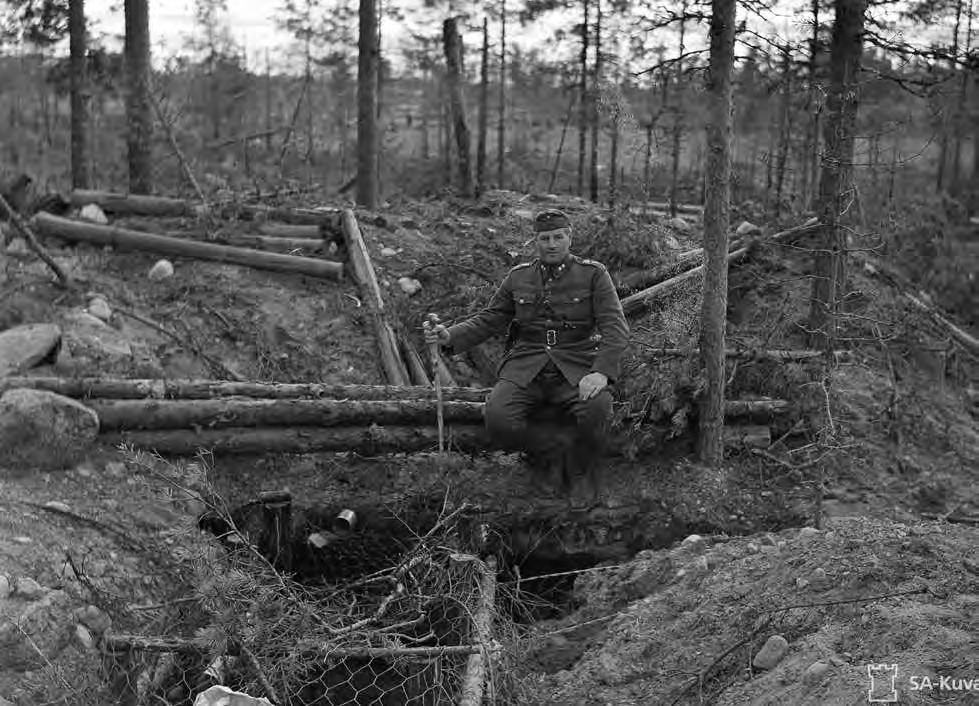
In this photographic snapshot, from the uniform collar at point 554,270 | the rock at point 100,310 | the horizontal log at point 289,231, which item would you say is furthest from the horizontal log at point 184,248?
the uniform collar at point 554,270

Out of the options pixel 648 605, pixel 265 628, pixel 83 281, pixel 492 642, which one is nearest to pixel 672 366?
pixel 648 605

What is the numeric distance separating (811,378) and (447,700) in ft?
16.5

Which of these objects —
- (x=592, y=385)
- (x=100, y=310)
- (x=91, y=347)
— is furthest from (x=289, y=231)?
(x=592, y=385)

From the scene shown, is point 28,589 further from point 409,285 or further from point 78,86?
point 78,86

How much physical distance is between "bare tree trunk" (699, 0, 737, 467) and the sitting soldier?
2.60 ft

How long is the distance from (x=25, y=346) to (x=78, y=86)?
1007cm

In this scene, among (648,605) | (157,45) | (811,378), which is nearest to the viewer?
(648,605)

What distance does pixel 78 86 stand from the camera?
53.3 ft

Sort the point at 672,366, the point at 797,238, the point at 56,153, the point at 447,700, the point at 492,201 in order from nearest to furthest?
1. the point at 447,700
2. the point at 672,366
3. the point at 797,238
4. the point at 492,201
5. the point at 56,153

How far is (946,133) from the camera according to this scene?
2730 centimetres

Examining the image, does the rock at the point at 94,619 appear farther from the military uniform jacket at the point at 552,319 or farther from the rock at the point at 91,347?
the military uniform jacket at the point at 552,319

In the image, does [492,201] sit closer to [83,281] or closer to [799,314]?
[799,314]

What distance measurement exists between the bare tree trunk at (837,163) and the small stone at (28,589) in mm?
5231

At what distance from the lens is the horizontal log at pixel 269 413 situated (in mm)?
7062
